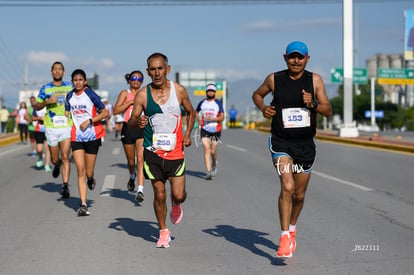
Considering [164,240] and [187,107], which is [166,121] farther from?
[164,240]

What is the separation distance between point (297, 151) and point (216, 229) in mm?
1922

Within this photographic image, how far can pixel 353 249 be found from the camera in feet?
21.9

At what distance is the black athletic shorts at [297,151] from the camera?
20.9ft

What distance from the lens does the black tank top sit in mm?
6258

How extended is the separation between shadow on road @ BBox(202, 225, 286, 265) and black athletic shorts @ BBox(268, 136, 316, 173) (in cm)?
86

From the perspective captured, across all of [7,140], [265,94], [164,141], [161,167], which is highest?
[265,94]

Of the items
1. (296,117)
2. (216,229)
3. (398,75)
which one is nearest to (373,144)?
(216,229)

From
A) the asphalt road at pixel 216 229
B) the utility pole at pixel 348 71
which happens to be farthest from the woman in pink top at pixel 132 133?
the utility pole at pixel 348 71

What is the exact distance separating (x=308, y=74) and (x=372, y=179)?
751cm

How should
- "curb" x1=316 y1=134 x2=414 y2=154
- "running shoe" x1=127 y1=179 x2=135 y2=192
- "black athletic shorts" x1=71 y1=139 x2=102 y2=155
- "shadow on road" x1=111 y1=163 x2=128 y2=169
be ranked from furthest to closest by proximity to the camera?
"curb" x1=316 y1=134 x2=414 y2=154 < "shadow on road" x1=111 y1=163 x2=128 y2=169 < "running shoe" x1=127 y1=179 x2=135 y2=192 < "black athletic shorts" x1=71 y1=139 x2=102 y2=155

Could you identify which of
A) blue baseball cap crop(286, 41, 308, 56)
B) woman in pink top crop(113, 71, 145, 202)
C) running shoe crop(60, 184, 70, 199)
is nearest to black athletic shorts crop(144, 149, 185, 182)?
blue baseball cap crop(286, 41, 308, 56)

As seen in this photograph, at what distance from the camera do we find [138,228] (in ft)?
26.4

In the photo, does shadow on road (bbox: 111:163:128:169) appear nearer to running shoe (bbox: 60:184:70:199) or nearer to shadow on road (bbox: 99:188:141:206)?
shadow on road (bbox: 99:188:141:206)

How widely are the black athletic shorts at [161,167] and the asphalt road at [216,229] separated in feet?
2.30
